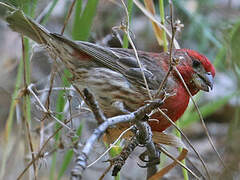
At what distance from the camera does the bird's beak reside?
3.58 metres

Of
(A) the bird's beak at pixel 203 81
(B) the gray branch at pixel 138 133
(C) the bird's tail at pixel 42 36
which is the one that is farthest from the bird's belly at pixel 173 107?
(C) the bird's tail at pixel 42 36

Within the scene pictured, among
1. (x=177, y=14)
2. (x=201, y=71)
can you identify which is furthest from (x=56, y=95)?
(x=177, y=14)

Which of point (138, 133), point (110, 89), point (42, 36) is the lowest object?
point (138, 133)

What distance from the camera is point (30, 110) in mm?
3504

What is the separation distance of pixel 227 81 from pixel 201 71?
383cm

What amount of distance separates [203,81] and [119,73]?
0.66 meters

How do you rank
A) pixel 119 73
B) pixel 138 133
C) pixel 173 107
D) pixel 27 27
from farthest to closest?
pixel 119 73, pixel 173 107, pixel 27 27, pixel 138 133

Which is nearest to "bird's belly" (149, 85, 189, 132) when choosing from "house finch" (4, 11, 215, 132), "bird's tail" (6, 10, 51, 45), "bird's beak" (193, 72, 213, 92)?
"house finch" (4, 11, 215, 132)

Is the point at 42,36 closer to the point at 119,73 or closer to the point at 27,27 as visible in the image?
the point at 27,27

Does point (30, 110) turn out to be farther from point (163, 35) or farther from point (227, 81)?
point (227, 81)

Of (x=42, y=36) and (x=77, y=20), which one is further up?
(x=77, y=20)

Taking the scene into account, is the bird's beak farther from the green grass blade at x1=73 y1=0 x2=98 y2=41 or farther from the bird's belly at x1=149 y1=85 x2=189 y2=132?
the green grass blade at x1=73 y1=0 x2=98 y2=41

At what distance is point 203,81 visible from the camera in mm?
3639

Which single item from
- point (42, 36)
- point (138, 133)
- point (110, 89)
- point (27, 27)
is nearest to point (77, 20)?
point (42, 36)
